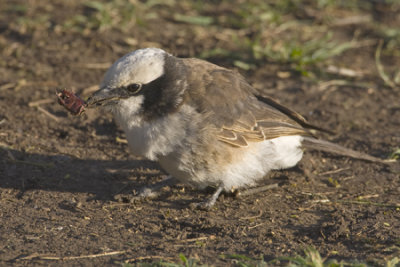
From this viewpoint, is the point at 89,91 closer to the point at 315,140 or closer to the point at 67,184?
the point at 67,184

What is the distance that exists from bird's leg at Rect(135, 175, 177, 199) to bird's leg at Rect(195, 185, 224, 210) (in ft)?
1.62

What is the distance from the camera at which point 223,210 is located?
5844mm

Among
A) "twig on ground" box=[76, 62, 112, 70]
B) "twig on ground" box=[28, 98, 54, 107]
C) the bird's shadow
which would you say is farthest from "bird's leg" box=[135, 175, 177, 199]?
"twig on ground" box=[76, 62, 112, 70]

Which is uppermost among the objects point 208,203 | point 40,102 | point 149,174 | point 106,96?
point 106,96

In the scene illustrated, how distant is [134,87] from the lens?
18.0 feet

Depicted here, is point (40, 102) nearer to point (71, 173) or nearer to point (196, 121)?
point (71, 173)

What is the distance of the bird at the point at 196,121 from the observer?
5.48 meters

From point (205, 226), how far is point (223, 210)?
513 millimetres

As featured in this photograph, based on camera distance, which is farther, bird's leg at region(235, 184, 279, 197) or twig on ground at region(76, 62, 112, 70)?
twig on ground at region(76, 62, 112, 70)

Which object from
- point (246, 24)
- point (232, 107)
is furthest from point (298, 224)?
point (246, 24)

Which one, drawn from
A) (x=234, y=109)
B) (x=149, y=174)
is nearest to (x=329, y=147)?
(x=234, y=109)

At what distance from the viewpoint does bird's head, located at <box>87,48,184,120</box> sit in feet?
17.9

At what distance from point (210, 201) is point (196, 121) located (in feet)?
2.69

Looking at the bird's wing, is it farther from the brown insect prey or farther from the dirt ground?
the brown insect prey
